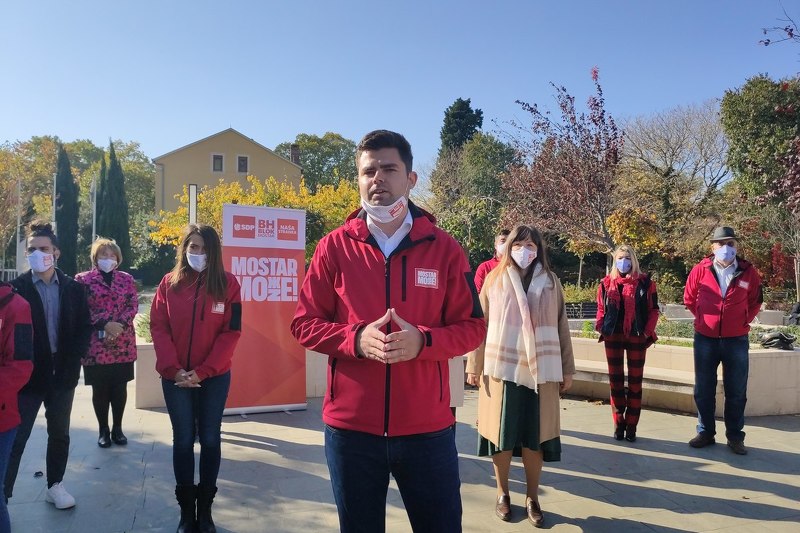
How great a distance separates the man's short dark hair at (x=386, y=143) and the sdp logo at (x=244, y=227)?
4.41m

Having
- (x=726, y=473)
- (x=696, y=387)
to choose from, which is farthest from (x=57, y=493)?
(x=696, y=387)

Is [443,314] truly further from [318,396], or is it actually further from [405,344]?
[318,396]

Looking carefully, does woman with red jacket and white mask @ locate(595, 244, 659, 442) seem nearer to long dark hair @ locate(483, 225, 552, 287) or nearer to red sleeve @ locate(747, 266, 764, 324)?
red sleeve @ locate(747, 266, 764, 324)

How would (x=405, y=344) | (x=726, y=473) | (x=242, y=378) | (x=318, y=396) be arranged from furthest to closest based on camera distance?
(x=318, y=396)
(x=242, y=378)
(x=726, y=473)
(x=405, y=344)

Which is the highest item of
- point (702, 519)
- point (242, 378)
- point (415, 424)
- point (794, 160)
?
point (794, 160)

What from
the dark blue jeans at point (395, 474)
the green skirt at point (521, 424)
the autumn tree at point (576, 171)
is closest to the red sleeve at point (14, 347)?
the dark blue jeans at point (395, 474)

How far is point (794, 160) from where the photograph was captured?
5941 mm

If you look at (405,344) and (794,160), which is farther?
(794,160)

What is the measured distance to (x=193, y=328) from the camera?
3643 mm

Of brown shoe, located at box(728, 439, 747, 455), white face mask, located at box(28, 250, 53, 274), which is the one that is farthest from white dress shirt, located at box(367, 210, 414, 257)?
brown shoe, located at box(728, 439, 747, 455)

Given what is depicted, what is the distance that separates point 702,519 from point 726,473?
44.9 inches

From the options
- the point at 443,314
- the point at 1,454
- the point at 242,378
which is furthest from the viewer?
the point at 242,378

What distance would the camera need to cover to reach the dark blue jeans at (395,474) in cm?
208

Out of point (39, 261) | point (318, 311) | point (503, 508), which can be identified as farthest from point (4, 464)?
point (503, 508)
